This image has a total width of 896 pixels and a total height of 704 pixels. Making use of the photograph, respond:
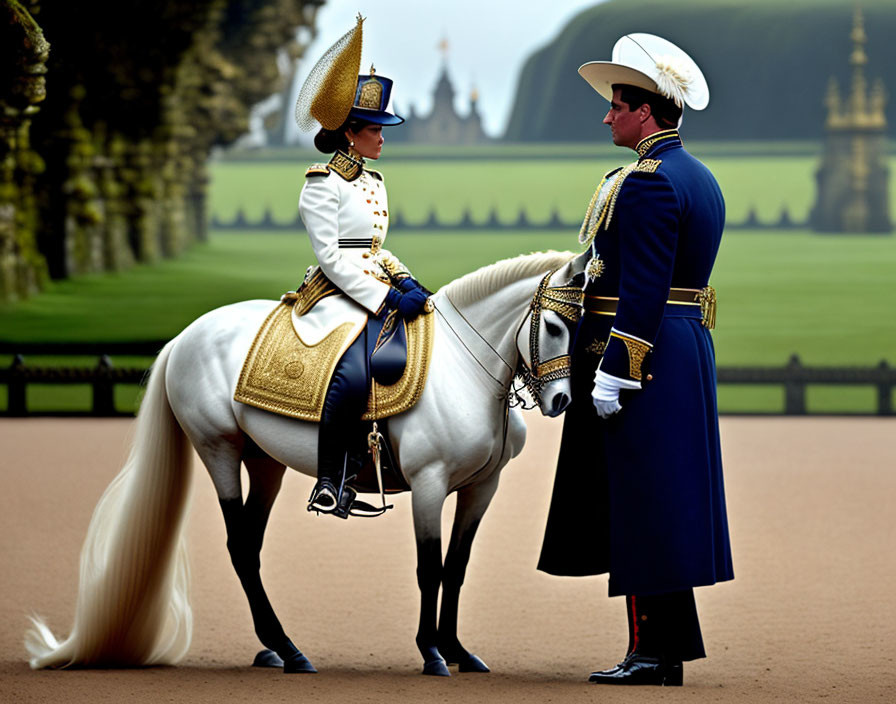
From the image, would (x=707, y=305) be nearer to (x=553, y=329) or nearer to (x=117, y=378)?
(x=553, y=329)

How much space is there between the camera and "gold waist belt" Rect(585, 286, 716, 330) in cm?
623

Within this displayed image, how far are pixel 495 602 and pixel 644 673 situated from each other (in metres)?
2.40

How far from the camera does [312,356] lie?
6.59m

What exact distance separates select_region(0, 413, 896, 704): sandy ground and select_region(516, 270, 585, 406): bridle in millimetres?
692

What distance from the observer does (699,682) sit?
6.46m

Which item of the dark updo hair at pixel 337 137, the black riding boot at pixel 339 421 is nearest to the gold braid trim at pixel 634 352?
the black riding boot at pixel 339 421

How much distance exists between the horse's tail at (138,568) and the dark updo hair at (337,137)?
116 centimetres

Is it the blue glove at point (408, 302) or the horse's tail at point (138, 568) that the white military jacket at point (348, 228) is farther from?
the horse's tail at point (138, 568)

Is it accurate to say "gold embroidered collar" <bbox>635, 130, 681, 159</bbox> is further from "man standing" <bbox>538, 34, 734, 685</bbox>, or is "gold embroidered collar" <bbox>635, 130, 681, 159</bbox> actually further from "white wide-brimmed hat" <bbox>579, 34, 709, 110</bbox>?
"white wide-brimmed hat" <bbox>579, 34, 709, 110</bbox>

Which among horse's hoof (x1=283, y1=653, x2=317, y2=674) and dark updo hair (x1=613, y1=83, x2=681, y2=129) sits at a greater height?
dark updo hair (x1=613, y1=83, x2=681, y2=129)

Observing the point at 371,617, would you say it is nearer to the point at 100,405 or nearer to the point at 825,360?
the point at 100,405

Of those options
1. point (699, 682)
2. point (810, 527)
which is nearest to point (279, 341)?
point (699, 682)

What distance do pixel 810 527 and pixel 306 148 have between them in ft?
120

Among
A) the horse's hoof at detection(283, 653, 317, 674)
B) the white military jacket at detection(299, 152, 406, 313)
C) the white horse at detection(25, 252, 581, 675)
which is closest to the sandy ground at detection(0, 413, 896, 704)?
the horse's hoof at detection(283, 653, 317, 674)
